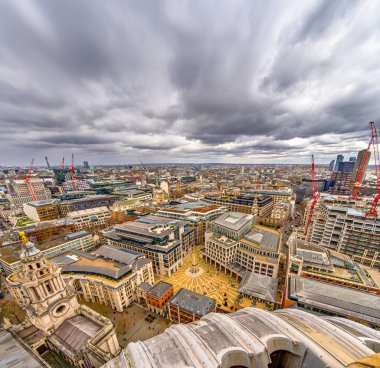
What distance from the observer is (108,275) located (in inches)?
2023

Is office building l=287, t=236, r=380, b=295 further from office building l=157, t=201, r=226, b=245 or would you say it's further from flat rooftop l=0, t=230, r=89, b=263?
Result: flat rooftop l=0, t=230, r=89, b=263

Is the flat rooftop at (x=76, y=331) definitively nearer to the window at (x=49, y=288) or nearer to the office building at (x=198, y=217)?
the window at (x=49, y=288)

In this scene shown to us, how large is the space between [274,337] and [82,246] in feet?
314

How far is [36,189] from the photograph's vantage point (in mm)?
160125

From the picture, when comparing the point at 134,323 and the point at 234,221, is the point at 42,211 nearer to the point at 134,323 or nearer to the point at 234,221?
the point at 134,323

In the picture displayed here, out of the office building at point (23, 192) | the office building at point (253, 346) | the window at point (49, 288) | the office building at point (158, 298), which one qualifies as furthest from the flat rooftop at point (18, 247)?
the office building at point (23, 192)

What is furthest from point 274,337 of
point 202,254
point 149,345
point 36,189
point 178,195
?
point 36,189

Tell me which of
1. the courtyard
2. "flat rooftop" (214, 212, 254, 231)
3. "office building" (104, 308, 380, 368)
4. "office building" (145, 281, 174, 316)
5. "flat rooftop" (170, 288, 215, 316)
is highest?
"office building" (104, 308, 380, 368)

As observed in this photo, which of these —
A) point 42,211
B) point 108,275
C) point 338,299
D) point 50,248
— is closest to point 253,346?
point 338,299

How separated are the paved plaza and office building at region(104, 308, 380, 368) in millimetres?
38904

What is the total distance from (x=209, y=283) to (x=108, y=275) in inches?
1482

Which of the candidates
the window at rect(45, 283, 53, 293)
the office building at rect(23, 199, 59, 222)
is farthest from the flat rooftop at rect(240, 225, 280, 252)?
the office building at rect(23, 199, 59, 222)

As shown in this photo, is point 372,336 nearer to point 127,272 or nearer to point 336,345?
point 336,345

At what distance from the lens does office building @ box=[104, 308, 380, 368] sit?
1412 cm
